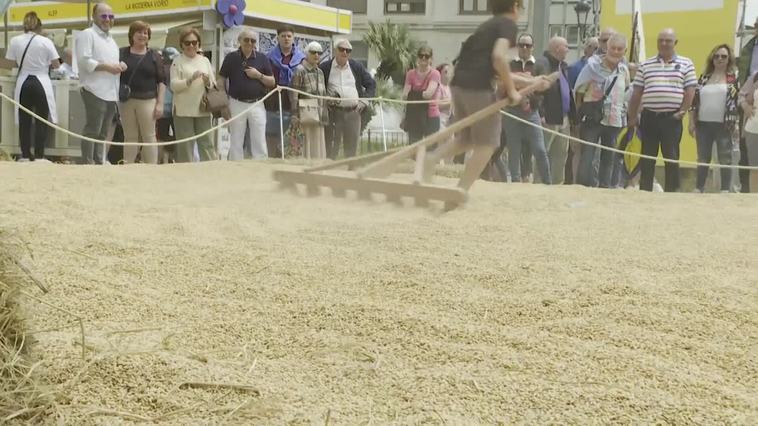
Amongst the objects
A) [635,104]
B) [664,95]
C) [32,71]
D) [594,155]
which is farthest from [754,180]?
[32,71]

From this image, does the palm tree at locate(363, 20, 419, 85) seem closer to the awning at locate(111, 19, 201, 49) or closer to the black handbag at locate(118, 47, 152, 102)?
the awning at locate(111, 19, 201, 49)

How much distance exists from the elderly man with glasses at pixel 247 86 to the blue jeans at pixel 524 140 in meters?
2.22

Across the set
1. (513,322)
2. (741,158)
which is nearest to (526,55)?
(741,158)

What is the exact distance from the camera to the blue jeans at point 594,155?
8.20 meters

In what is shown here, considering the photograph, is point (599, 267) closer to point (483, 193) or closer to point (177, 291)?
point (177, 291)

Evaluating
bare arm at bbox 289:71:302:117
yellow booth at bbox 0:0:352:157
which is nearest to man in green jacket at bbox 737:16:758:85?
bare arm at bbox 289:71:302:117

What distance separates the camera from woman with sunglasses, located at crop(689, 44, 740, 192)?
7.93m

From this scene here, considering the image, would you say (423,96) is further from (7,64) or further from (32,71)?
(7,64)

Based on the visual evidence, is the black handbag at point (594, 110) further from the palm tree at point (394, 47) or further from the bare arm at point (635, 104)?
the palm tree at point (394, 47)

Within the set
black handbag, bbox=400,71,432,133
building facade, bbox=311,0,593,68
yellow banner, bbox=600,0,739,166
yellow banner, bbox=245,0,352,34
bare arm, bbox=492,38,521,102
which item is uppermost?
building facade, bbox=311,0,593,68

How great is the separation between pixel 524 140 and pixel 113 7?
27.1 ft

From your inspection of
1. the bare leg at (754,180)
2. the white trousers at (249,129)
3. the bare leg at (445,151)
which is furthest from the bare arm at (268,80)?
the bare leg at (754,180)

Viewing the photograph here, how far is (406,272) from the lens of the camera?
3.47 m

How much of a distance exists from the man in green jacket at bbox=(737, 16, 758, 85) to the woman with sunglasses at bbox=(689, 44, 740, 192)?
0.50 ft
